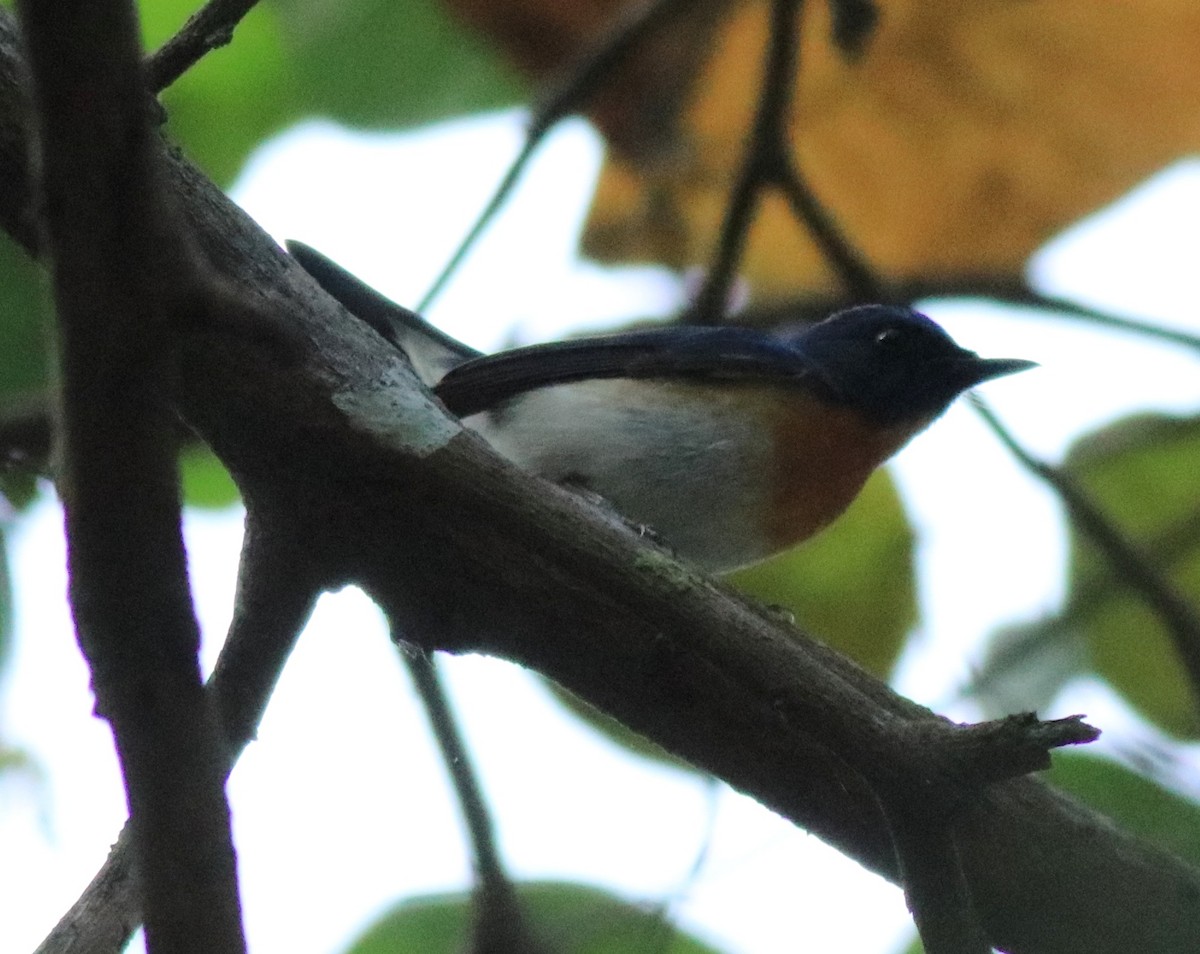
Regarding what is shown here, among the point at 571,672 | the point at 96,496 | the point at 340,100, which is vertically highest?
the point at 340,100

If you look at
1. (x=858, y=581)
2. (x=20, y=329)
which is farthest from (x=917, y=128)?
(x=20, y=329)

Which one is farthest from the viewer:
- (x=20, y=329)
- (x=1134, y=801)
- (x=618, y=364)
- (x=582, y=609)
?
(x=618, y=364)

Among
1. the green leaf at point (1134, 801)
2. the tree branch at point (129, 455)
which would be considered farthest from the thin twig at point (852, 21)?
the tree branch at point (129, 455)

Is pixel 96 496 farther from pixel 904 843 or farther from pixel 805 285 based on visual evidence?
pixel 805 285

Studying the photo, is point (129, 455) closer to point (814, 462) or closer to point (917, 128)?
point (814, 462)

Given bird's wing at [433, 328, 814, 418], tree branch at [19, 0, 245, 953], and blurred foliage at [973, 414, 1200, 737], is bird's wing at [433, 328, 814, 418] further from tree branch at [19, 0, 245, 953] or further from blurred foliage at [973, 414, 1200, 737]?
tree branch at [19, 0, 245, 953]

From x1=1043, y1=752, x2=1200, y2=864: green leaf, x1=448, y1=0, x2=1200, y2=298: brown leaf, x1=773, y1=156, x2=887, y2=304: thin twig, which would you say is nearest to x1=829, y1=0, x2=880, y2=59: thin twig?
x1=448, y1=0, x2=1200, y2=298: brown leaf

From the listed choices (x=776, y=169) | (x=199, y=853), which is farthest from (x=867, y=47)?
(x=199, y=853)
